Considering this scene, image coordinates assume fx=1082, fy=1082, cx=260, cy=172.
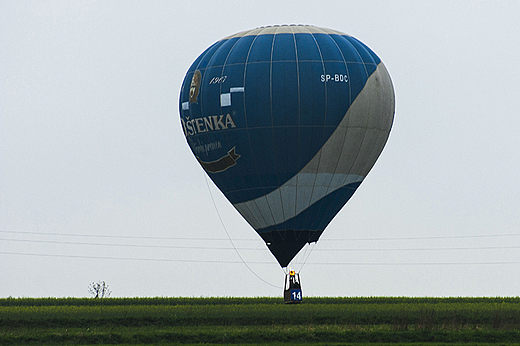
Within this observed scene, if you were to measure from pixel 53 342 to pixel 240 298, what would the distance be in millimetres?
23509

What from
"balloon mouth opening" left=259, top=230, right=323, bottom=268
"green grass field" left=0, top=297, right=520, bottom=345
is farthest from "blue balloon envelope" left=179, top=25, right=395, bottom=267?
"green grass field" left=0, top=297, right=520, bottom=345

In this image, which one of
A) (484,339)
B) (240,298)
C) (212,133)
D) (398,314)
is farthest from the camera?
(240,298)

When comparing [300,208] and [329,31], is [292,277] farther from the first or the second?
[329,31]

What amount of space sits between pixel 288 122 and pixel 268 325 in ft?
31.3

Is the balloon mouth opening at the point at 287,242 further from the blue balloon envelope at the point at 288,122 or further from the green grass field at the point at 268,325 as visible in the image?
the green grass field at the point at 268,325

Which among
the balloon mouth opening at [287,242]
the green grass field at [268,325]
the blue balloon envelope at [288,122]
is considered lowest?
the green grass field at [268,325]

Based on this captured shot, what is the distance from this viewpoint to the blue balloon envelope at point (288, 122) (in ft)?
164

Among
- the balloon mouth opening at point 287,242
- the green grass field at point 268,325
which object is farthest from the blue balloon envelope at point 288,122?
the green grass field at point 268,325

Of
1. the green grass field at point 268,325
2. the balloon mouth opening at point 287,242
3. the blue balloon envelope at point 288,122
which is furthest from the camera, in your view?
the balloon mouth opening at point 287,242

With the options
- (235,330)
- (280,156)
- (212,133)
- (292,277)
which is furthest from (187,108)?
(235,330)

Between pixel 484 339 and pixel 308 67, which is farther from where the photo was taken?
pixel 308 67

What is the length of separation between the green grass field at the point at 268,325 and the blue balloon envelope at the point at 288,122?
16.5 feet

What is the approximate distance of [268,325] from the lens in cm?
4650

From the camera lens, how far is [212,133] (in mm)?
51594
